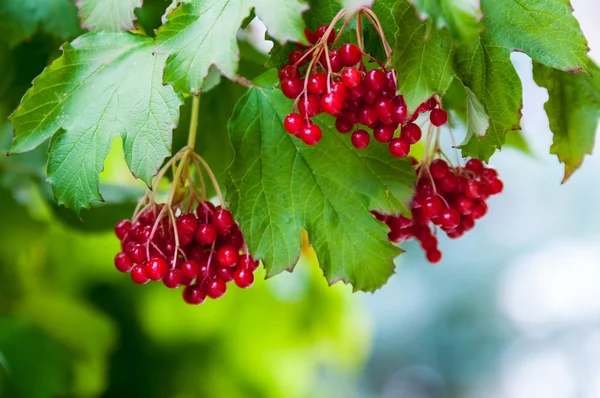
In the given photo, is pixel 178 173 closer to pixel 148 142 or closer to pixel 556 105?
pixel 148 142

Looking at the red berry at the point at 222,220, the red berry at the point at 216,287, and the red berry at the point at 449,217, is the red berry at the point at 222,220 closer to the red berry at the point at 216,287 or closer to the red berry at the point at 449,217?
the red berry at the point at 216,287

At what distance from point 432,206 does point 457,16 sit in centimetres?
19

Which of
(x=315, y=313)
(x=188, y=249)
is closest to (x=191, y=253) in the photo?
(x=188, y=249)

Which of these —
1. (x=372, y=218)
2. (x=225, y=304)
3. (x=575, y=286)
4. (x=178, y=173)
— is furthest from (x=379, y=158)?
(x=575, y=286)

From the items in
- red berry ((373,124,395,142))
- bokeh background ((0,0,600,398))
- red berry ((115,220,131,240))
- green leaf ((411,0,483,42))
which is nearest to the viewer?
green leaf ((411,0,483,42))

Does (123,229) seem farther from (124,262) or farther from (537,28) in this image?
(537,28)

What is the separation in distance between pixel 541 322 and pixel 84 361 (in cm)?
127

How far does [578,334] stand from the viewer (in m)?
1.81

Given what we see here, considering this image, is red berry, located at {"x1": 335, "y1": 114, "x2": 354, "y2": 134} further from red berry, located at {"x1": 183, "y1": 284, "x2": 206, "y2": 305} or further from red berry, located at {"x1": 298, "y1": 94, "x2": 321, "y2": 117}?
red berry, located at {"x1": 183, "y1": 284, "x2": 206, "y2": 305}

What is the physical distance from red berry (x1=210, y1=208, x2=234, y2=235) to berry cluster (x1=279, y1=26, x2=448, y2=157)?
9 centimetres

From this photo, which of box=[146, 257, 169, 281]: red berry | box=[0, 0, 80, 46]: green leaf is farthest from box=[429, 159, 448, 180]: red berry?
box=[0, 0, 80, 46]: green leaf

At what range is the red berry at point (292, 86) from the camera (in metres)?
0.44

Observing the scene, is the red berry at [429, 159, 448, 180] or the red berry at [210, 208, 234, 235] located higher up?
the red berry at [429, 159, 448, 180]

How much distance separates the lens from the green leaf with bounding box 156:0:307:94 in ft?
1.24
